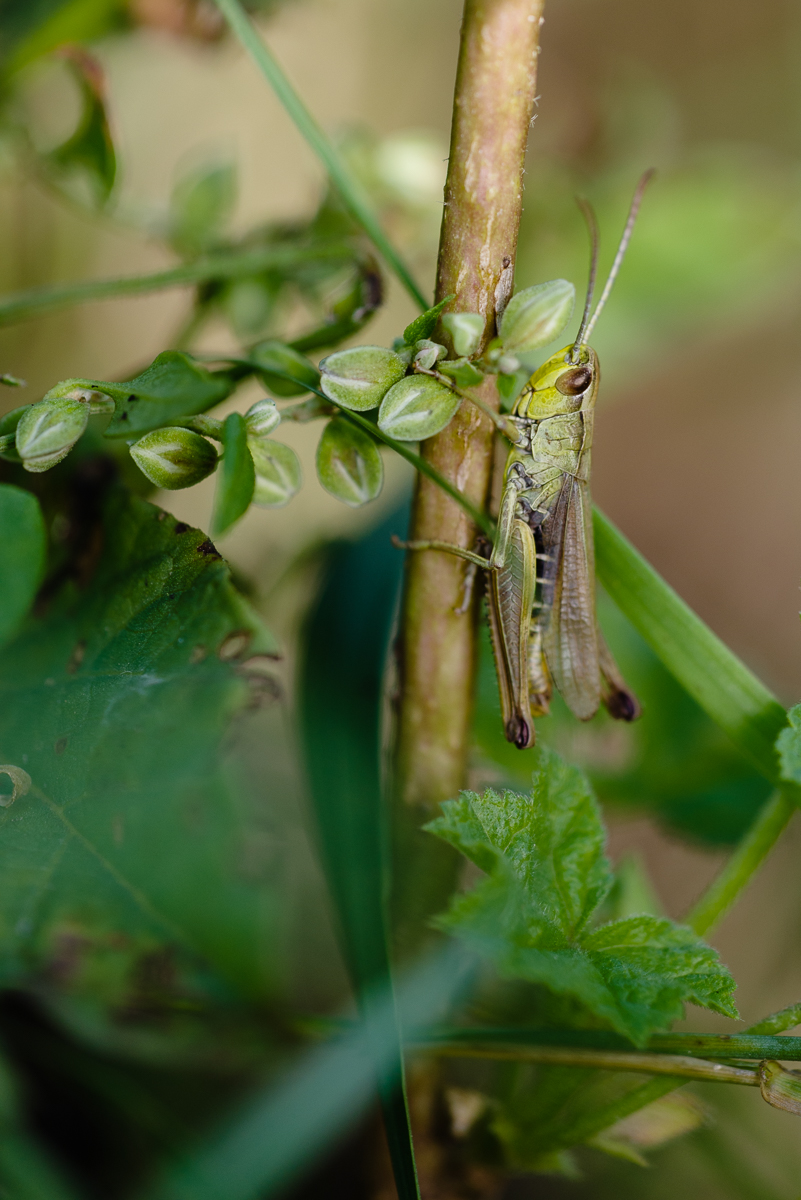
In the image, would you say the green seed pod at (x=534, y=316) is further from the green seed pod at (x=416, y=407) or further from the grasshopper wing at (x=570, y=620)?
the grasshopper wing at (x=570, y=620)

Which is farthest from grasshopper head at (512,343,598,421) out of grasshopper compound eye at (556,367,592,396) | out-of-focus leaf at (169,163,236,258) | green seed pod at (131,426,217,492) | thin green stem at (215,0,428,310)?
out-of-focus leaf at (169,163,236,258)

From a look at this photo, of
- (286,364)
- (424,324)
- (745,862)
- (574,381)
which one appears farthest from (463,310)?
(745,862)

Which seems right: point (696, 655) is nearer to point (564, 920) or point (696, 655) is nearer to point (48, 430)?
point (564, 920)

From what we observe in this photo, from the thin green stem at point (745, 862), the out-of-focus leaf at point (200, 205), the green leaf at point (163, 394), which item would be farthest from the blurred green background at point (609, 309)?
the green leaf at point (163, 394)

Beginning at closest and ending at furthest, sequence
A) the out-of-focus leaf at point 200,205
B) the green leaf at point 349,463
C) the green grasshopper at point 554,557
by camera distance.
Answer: the green leaf at point 349,463, the green grasshopper at point 554,557, the out-of-focus leaf at point 200,205

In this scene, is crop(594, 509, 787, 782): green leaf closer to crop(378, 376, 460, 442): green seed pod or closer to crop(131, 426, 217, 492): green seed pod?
crop(378, 376, 460, 442): green seed pod
